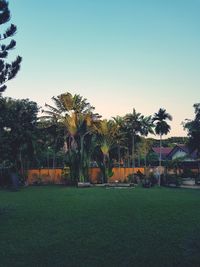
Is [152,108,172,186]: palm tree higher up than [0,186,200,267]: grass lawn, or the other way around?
[152,108,172,186]: palm tree

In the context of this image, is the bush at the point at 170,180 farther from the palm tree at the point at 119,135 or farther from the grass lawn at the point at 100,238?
the grass lawn at the point at 100,238

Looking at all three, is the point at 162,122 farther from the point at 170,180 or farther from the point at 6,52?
the point at 6,52

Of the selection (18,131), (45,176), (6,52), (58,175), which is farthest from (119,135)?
A: (6,52)

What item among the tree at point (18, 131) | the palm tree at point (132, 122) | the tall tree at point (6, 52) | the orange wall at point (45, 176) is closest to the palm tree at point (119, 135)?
the palm tree at point (132, 122)

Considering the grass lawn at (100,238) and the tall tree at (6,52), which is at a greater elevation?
the tall tree at (6,52)

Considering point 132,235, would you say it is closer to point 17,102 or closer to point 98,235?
point 98,235

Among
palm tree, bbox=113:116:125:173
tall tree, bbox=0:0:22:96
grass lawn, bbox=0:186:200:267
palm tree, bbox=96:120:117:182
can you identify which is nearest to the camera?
grass lawn, bbox=0:186:200:267

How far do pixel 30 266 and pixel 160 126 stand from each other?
3682 centimetres

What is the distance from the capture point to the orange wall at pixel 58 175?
41.4 metres

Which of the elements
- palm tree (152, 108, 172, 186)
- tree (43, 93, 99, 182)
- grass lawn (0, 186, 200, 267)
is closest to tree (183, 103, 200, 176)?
palm tree (152, 108, 172, 186)

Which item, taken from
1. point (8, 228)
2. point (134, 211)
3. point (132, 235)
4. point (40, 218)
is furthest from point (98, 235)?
point (134, 211)

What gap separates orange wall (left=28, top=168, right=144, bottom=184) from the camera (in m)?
41.4

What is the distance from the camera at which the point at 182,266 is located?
6.86 metres

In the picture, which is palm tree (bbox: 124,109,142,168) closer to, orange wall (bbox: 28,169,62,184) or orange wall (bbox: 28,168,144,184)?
orange wall (bbox: 28,168,144,184)
